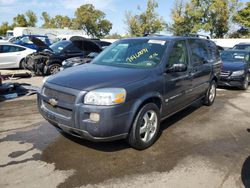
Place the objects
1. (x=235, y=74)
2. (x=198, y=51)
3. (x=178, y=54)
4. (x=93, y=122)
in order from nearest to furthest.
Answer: (x=93, y=122) < (x=178, y=54) < (x=198, y=51) < (x=235, y=74)

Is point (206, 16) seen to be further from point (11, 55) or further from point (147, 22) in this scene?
point (11, 55)

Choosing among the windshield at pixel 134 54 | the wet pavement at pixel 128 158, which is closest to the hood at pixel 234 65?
the wet pavement at pixel 128 158

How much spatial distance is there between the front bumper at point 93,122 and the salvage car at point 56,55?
26.4 ft

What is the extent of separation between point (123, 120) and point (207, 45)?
408 centimetres

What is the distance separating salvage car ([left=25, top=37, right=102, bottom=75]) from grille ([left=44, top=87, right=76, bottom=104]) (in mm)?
7578

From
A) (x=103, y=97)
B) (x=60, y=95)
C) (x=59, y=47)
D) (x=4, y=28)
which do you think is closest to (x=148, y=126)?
(x=103, y=97)

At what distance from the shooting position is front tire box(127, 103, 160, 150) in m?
3.90

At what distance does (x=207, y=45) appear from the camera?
6.70m

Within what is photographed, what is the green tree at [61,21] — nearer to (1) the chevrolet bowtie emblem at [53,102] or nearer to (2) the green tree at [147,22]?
(2) the green tree at [147,22]

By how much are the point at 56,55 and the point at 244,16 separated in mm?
32003

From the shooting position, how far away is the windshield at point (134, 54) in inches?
179

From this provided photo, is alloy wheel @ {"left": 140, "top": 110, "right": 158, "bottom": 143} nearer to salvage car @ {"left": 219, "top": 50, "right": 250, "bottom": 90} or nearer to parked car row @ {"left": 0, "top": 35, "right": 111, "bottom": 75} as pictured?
salvage car @ {"left": 219, "top": 50, "right": 250, "bottom": 90}

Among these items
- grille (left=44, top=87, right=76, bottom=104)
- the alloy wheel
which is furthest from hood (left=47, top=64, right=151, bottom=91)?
the alloy wheel

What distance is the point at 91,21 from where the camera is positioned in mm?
63844
